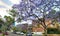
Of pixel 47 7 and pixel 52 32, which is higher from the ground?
pixel 47 7

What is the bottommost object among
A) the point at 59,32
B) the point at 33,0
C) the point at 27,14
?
the point at 59,32

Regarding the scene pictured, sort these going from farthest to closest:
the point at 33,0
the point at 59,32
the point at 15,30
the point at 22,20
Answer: the point at 15,30
the point at 59,32
the point at 22,20
the point at 33,0

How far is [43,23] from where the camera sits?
11398 mm

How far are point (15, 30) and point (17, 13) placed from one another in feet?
21.7

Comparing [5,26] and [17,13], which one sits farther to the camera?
[5,26]

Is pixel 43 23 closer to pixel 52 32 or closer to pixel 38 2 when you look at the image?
pixel 38 2

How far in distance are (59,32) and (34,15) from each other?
19.3 feet

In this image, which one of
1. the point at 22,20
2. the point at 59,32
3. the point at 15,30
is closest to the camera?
the point at 22,20

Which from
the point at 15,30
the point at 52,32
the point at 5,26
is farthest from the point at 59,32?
the point at 5,26

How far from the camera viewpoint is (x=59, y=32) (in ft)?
51.4

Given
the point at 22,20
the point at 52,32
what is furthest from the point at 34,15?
the point at 52,32

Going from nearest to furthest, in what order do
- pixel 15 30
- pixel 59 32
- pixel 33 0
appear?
pixel 33 0
pixel 59 32
pixel 15 30

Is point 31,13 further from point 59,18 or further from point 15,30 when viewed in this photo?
point 15,30

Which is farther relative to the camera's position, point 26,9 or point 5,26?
point 5,26
